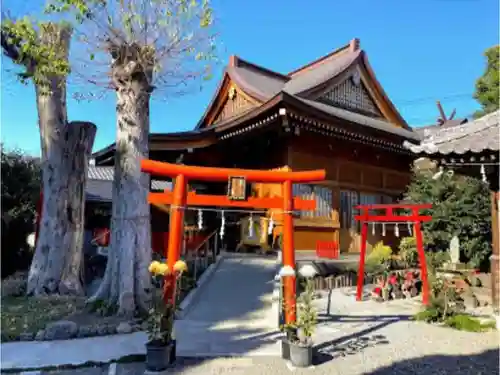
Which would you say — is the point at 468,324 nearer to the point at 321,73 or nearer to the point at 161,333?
the point at 161,333

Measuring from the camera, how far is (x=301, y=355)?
5.12 meters

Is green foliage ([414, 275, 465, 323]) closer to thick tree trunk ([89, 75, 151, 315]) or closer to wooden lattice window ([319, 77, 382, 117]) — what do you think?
thick tree trunk ([89, 75, 151, 315])

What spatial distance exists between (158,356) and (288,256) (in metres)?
2.28

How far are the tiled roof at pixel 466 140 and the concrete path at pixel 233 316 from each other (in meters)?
4.10

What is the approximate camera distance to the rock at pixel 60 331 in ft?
20.5

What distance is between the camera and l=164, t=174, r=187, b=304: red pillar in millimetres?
5574

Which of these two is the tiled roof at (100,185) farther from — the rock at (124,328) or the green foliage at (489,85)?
the green foliage at (489,85)

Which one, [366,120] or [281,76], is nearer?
[366,120]

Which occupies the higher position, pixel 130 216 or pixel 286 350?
pixel 130 216

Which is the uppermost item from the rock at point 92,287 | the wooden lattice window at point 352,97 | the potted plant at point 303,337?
the wooden lattice window at point 352,97

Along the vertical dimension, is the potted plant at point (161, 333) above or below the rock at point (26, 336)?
above

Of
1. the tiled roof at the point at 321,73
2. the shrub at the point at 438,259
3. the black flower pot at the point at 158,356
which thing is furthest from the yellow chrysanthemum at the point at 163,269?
the tiled roof at the point at 321,73

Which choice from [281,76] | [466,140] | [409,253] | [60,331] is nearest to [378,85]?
[281,76]

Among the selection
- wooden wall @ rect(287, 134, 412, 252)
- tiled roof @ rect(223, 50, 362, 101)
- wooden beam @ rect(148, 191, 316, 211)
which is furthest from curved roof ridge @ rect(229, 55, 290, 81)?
wooden beam @ rect(148, 191, 316, 211)
